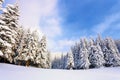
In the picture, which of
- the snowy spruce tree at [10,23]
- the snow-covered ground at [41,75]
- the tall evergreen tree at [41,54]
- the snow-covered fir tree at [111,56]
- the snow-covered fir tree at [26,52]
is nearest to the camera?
the snow-covered ground at [41,75]

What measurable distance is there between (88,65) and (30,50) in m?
27.3

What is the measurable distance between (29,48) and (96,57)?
1102 inches

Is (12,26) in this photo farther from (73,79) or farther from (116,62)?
(116,62)

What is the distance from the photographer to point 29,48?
47.8 meters

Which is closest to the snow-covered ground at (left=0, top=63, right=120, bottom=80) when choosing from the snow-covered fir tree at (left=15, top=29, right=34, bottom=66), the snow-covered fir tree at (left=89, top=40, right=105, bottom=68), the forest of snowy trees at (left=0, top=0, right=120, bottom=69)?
the forest of snowy trees at (left=0, top=0, right=120, bottom=69)

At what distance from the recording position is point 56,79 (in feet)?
66.9

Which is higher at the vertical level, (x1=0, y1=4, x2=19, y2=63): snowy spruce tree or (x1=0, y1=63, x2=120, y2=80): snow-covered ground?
(x1=0, y1=4, x2=19, y2=63): snowy spruce tree

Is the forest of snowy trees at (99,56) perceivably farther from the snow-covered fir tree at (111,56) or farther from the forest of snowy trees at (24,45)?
the forest of snowy trees at (24,45)

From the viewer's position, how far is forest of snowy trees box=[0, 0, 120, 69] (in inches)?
1052

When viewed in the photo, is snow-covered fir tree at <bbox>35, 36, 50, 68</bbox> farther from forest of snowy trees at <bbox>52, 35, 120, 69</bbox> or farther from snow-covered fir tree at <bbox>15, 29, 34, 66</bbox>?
forest of snowy trees at <bbox>52, 35, 120, 69</bbox>

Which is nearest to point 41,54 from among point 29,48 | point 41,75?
point 29,48

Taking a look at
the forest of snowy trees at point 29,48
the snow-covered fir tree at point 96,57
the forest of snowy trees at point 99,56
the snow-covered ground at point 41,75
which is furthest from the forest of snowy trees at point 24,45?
the snow-covered fir tree at point 96,57

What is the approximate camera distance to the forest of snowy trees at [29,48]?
26.7 metres

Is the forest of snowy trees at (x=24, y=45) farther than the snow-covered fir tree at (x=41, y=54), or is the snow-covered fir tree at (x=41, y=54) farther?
the snow-covered fir tree at (x=41, y=54)
